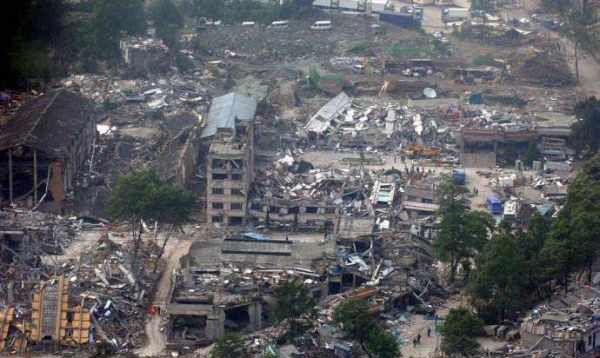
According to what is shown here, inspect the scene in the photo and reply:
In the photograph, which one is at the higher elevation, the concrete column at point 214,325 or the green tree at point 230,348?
the green tree at point 230,348

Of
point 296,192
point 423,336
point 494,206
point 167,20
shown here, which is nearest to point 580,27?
point 167,20

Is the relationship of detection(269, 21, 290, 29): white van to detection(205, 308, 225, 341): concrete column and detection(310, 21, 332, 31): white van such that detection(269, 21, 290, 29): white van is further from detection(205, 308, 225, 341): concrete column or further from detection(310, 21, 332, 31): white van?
detection(205, 308, 225, 341): concrete column

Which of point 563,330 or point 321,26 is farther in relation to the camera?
point 321,26

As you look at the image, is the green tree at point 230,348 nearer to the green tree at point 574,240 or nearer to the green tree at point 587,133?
the green tree at point 574,240

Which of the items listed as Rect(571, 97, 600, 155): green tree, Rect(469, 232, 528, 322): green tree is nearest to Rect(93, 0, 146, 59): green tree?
Rect(571, 97, 600, 155): green tree

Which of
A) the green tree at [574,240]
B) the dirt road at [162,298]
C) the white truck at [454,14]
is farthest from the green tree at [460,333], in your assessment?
the white truck at [454,14]

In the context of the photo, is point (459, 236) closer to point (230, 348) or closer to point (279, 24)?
point (230, 348)
